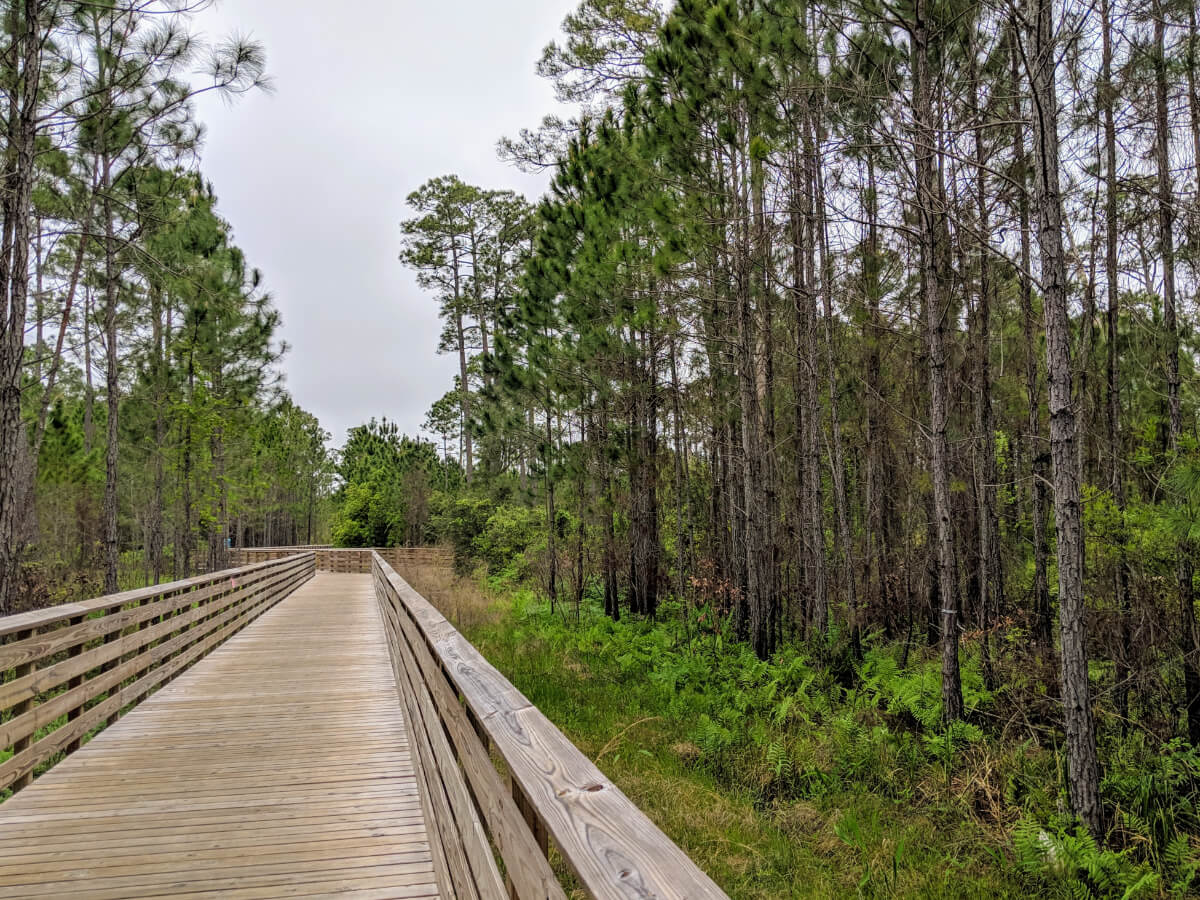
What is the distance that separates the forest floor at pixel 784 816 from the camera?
4.59 metres

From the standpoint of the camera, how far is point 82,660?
5.07m

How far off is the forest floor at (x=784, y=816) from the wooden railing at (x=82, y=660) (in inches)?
148

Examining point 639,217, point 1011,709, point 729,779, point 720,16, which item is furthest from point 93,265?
point 1011,709

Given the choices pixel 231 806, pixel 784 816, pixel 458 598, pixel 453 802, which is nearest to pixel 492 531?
pixel 458 598

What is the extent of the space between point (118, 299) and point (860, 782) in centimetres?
1836

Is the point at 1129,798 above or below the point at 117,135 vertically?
below

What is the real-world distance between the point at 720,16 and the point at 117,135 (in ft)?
34.8

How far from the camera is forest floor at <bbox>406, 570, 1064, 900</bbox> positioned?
459 centimetres

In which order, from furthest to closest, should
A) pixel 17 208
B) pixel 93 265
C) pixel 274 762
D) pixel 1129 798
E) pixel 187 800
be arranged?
pixel 93 265, pixel 17 208, pixel 1129 798, pixel 274 762, pixel 187 800

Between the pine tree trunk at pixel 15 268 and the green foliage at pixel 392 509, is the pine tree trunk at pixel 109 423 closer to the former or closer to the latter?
the pine tree trunk at pixel 15 268

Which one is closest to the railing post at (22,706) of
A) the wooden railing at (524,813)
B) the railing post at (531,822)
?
the wooden railing at (524,813)

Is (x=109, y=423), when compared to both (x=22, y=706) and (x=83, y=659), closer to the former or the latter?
(x=83, y=659)

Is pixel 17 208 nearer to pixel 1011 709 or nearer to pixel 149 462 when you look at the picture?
pixel 1011 709

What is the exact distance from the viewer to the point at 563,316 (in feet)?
48.7
